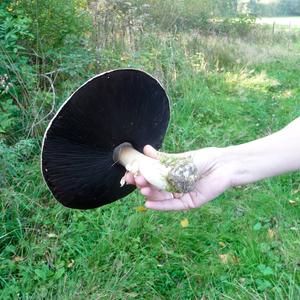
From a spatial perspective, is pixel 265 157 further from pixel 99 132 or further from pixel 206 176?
pixel 99 132

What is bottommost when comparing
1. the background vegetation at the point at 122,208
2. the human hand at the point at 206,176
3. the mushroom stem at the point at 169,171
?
the background vegetation at the point at 122,208

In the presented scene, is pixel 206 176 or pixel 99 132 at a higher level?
pixel 99 132

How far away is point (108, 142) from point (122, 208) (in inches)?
55.7

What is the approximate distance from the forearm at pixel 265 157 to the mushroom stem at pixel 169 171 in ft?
0.74

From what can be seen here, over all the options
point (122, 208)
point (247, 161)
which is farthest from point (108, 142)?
point (122, 208)

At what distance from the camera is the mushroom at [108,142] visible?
127 cm

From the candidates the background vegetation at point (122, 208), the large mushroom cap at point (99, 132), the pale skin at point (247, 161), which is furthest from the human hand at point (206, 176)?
the background vegetation at point (122, 208)

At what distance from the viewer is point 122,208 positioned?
9.20 ft

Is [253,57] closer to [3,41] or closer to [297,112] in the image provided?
[297,112]

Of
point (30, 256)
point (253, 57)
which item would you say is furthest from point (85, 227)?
point (253, 57)

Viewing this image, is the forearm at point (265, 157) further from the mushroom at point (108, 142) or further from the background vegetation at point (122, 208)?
the background vegetation at point (122, 208)

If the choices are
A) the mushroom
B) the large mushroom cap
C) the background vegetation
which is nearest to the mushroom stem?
the mushroom

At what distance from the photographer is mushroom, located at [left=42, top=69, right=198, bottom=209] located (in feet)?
4.17

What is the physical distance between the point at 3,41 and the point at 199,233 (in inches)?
78.8
